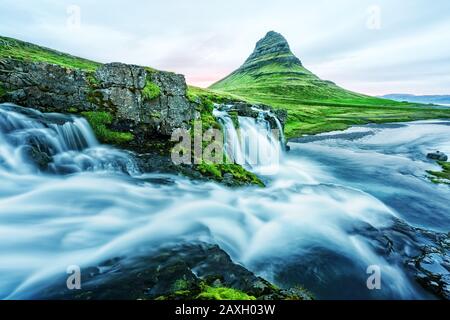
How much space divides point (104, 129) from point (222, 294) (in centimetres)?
1221

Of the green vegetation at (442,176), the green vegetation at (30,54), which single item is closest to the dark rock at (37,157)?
the green vegetation at (442,176)

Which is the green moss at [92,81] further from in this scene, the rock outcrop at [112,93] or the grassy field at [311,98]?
the grassy field at [311,98]

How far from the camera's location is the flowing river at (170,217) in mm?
7922

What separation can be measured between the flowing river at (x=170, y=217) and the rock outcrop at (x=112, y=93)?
114 cm

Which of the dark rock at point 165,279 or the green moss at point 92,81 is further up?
the green moss at point 92,81

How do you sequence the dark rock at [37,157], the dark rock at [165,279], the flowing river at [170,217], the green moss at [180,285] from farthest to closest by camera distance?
the dark rock at [37,157], the flowing river at [170,217], the green moss at [180,285], the dark rock at [165,279]

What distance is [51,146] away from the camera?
1298 cm

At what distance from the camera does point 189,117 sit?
16641mm

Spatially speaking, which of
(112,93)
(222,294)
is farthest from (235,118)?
(222,294)

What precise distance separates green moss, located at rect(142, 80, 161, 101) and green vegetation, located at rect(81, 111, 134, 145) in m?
2.24


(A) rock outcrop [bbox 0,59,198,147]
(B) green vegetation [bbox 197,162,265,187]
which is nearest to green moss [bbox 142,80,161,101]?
(A) rock outcrop [bbox 0,59,198,147]

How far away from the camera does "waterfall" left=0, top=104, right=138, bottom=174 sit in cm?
1211

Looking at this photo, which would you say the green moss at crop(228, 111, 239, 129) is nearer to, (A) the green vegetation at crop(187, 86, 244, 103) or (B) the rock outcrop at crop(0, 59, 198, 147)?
(A) the green vegetation at crop(187, 86, 244, 103)
